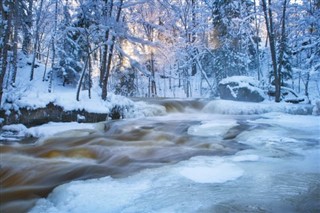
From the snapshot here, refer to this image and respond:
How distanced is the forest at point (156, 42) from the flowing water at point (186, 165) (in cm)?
399

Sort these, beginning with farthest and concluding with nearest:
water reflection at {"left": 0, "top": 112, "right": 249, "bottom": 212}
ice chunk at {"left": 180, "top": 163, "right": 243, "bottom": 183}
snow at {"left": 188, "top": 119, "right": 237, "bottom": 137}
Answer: snow at {"left": 188, "top": 119, "right": 237, "bottom": 137} → water reflection at {"left": 0, "top": 112, "right": 249, "bottom": 212} → ice chunk at {"left": 180, "top": 163, "right": 243, "bottom": 183}

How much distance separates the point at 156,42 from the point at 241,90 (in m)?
8.90

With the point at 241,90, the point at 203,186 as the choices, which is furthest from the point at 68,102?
the point at 241,90

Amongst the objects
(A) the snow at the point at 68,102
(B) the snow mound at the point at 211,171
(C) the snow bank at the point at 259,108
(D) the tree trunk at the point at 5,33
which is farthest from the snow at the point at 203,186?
(C) the snow bank at the point at 259,108

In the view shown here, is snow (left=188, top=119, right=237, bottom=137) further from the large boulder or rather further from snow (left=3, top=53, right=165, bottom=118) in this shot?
the large boulder

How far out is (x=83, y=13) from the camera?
15.4 meters

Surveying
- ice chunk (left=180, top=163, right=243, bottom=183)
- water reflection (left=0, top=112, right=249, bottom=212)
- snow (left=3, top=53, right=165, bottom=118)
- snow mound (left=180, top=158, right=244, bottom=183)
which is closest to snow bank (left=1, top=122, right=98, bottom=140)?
water reflection (left=0, top=112, right=249, bottom=212)

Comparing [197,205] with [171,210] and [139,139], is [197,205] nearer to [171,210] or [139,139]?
[171,210]

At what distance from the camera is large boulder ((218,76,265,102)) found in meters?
20.8

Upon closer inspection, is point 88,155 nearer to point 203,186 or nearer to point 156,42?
point 203,186

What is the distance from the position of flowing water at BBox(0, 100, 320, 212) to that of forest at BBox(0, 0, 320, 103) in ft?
13.1

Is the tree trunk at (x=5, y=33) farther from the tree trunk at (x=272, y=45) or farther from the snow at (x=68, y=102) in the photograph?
the tree trunk at (x=272, y=45)

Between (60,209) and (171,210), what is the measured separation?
1457 millimetres

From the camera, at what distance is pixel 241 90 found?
843 inches
